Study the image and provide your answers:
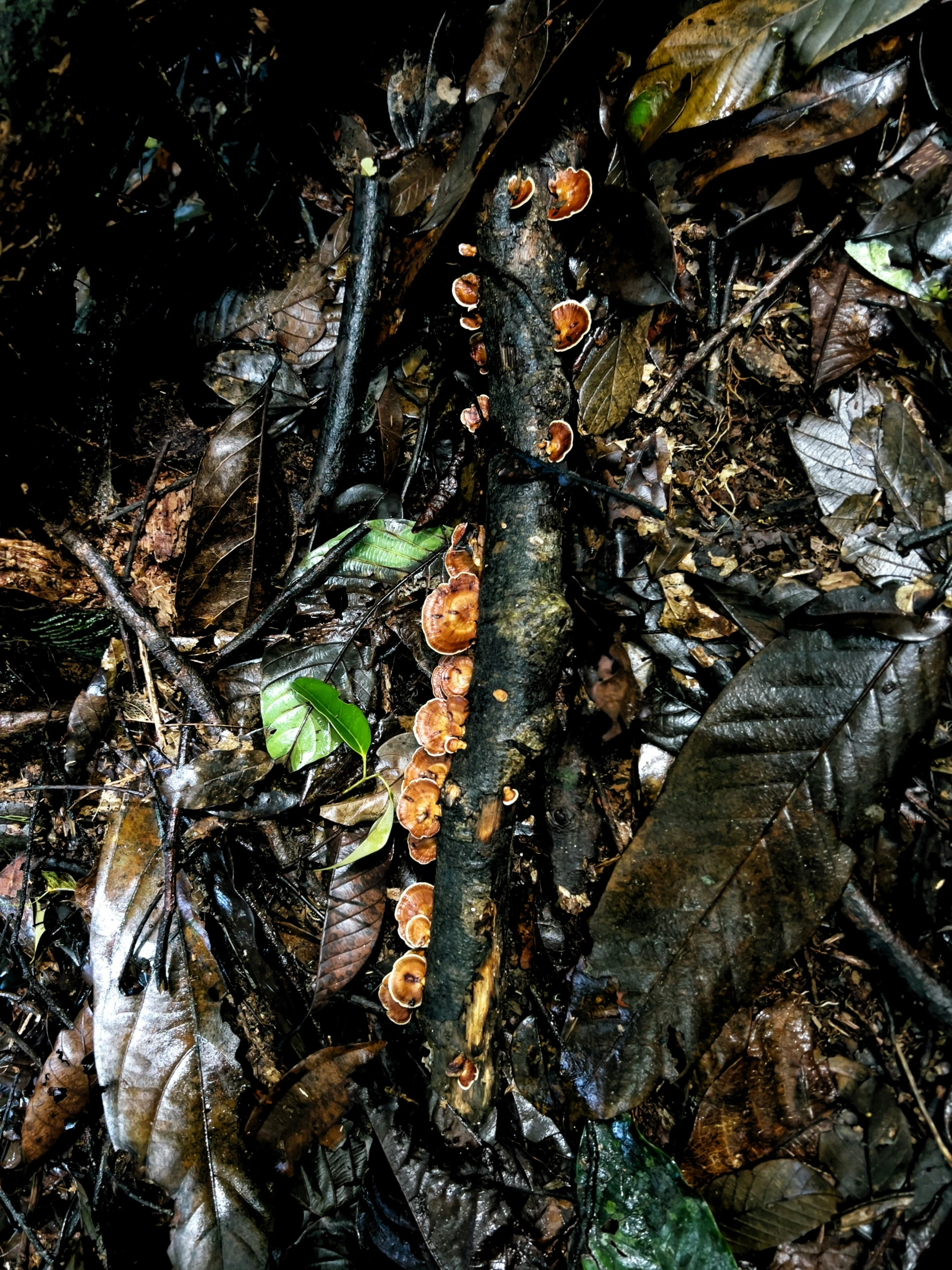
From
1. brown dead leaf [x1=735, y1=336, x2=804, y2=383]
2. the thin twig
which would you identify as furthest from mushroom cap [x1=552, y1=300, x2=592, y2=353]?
the thin twig

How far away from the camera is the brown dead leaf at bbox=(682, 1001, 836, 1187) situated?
7.27 feet

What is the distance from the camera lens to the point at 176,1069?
7.97 ft

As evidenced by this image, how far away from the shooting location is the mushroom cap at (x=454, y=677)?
240 cm

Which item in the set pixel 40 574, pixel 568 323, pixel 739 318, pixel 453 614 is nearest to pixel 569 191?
pixel 568 323

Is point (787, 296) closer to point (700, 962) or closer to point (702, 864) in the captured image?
point (702, 864)

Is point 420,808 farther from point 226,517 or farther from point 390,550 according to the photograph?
point 226,517

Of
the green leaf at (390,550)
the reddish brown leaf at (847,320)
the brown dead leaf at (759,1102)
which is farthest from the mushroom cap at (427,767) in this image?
the reddish brown leaf at (847,320)

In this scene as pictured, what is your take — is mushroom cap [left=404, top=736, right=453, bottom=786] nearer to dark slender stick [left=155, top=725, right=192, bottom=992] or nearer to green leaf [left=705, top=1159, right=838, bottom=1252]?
dark slender stick [left=155, top=725, right=192, bottom=992]

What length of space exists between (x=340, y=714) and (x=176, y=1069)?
145 centimetres

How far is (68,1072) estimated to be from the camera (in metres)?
2.71

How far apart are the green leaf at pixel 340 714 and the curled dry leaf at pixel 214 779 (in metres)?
0.34

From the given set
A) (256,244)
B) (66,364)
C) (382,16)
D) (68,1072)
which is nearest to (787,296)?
(382,16)

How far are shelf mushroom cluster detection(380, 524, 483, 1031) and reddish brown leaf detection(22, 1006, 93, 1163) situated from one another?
1405 mm

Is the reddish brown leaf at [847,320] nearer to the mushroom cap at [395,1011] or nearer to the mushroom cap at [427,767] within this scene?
the mushroom cap at [427,767]
